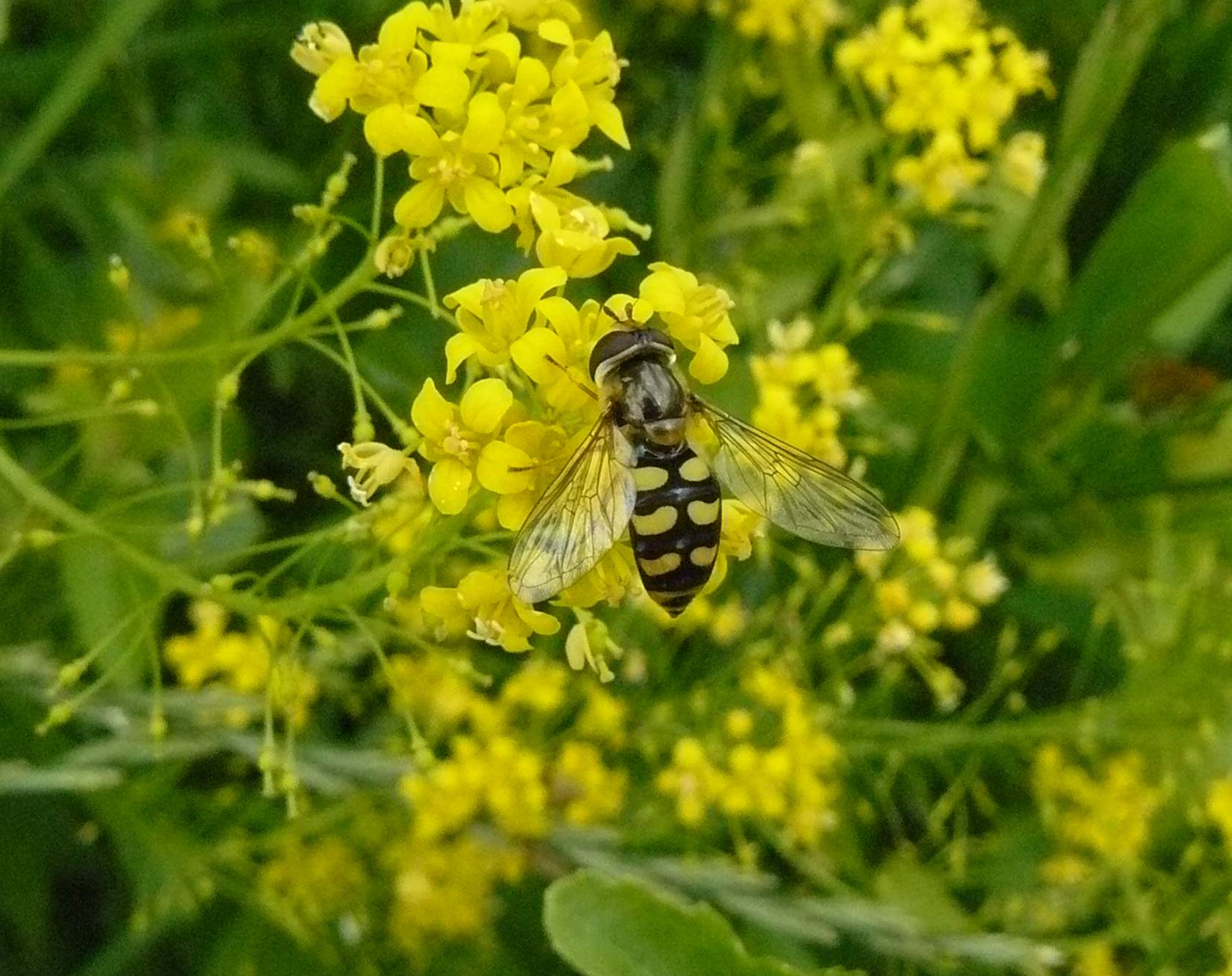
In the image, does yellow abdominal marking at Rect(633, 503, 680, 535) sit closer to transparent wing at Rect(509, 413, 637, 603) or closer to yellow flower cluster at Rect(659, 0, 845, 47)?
transparent wing at Rect(509, 413, 637, 603)

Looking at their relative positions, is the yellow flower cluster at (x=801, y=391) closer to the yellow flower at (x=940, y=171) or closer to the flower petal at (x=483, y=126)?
the yellow flower at (x=940, y=171)

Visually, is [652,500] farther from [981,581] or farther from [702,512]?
[981,581]

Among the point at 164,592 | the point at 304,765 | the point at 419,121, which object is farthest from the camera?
the point at 304,765

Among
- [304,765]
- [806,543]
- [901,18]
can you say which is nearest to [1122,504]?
[806,543]

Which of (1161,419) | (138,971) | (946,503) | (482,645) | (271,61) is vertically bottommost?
(138,971)

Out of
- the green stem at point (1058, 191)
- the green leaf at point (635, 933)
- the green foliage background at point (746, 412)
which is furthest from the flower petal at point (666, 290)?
the green stem at point (1058, 191)

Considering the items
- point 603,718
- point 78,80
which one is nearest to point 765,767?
point 603,718

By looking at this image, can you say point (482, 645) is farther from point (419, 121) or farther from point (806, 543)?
point (419, 121)
